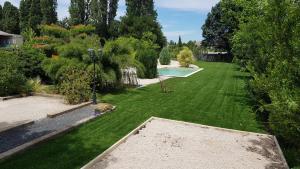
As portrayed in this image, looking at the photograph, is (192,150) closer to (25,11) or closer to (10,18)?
(25,11)

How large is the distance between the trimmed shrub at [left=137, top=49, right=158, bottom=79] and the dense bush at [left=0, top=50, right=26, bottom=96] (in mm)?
8909

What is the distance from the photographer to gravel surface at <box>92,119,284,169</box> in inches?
232

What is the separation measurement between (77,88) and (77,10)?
3626 cm

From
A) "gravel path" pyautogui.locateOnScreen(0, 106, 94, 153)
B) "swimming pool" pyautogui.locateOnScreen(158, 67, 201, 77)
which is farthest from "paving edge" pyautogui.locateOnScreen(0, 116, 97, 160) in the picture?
"swimming pool" pyautogui.locateOnScreen(158, 67, 201, 77)

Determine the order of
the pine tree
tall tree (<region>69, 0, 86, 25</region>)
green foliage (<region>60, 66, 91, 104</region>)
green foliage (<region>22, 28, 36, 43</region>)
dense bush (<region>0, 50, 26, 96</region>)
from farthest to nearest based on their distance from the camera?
the pine tree, tall tree (<region>69, 0, 86, 25</region>), green foliage (<region>22, 28, 36, 43</region>), dense bush (<region>0, 50, 26, 96</region>), green foliage (<region>60, 66, 91, 104</region>)

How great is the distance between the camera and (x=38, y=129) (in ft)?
25.5

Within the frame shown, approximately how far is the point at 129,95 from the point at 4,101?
5417mm

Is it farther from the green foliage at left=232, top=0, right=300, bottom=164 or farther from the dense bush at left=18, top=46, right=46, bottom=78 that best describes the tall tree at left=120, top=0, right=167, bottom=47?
the green foliage at left=232, top=0, right=300, bottom=164

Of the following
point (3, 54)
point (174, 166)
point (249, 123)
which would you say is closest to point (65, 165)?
point (174, 166)

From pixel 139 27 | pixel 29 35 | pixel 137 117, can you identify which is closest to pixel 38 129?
pixel 137 117

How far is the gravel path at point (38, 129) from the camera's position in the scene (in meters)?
6.71

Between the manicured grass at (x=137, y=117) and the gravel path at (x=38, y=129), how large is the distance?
60cm

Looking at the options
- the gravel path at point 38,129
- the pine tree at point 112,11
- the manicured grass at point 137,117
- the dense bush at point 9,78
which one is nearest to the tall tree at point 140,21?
the pine tree at point 112,11

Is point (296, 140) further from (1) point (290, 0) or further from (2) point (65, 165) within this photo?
(2) point (65, 165)
